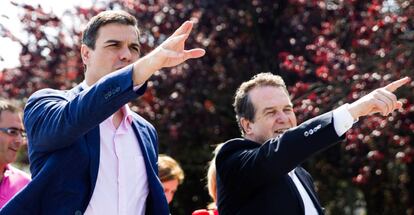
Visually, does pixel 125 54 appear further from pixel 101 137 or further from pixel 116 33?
pixel 101 137

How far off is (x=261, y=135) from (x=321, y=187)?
16.4 feet

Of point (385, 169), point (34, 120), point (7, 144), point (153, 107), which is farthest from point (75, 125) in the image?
point (385, 169)

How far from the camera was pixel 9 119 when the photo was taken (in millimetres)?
4484

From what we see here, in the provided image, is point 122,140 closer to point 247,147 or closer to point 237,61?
point 247,147

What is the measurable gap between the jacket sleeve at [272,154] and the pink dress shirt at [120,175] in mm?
521

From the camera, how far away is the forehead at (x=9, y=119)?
4.45 m

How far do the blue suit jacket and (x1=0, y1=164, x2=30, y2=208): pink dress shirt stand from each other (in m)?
1.42

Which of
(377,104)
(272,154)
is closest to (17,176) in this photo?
(272,154)

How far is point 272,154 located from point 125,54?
0.73m

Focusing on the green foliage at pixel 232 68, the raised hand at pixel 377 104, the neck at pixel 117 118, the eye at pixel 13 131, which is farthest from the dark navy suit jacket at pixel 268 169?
the green foliage at pixel 232 68

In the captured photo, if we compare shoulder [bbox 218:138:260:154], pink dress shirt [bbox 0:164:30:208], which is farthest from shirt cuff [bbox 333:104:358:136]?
pink dress shirt [bbox 0:164:30:208]

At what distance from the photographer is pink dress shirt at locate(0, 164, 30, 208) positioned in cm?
416

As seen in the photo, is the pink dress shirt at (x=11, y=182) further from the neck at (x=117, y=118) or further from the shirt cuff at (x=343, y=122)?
the shirt cuff at (x=343, y=122)

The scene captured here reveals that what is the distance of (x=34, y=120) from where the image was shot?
2717 millimetres
